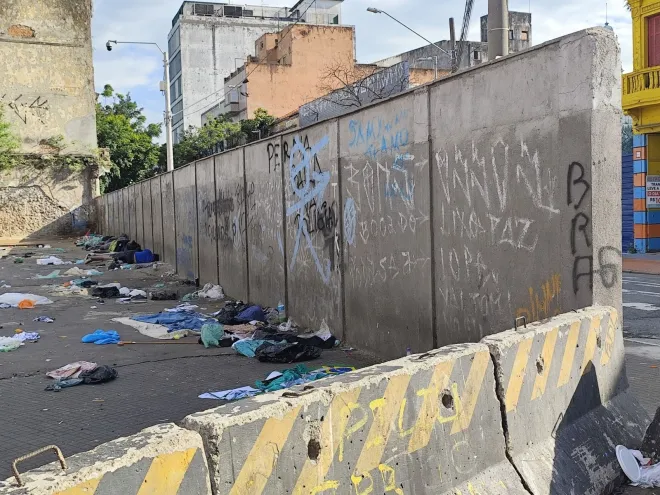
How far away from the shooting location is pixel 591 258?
17.0 feet

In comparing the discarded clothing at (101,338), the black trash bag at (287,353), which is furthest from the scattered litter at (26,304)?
the black trash bag at (287,353)

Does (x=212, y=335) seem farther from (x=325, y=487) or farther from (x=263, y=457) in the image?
(x=263, y=457)

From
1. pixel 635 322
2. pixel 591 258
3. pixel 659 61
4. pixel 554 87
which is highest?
pixel 659 61

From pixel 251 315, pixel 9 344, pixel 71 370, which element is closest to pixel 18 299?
pixel 9 344

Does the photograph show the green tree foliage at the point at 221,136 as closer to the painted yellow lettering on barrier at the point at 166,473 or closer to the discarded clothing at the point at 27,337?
the discarded clothing at the point at 27,337

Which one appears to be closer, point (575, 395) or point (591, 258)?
point (575, 395)

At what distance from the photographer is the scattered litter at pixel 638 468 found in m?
4.27

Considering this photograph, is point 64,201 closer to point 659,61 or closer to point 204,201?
point 204,201

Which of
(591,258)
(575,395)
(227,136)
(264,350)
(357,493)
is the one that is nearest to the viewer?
(357,493)

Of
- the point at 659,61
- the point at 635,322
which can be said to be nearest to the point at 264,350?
the point at 635,322

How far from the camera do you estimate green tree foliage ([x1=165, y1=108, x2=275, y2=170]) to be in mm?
47969

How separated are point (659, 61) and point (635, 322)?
14579 millimetres

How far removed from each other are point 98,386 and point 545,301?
4.71m

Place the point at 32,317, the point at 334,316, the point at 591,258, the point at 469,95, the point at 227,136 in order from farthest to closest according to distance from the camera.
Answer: the point at 227,136 < the point at 32,317 < the point at 334,316 < the point at 469,95 < the point at 591,258
